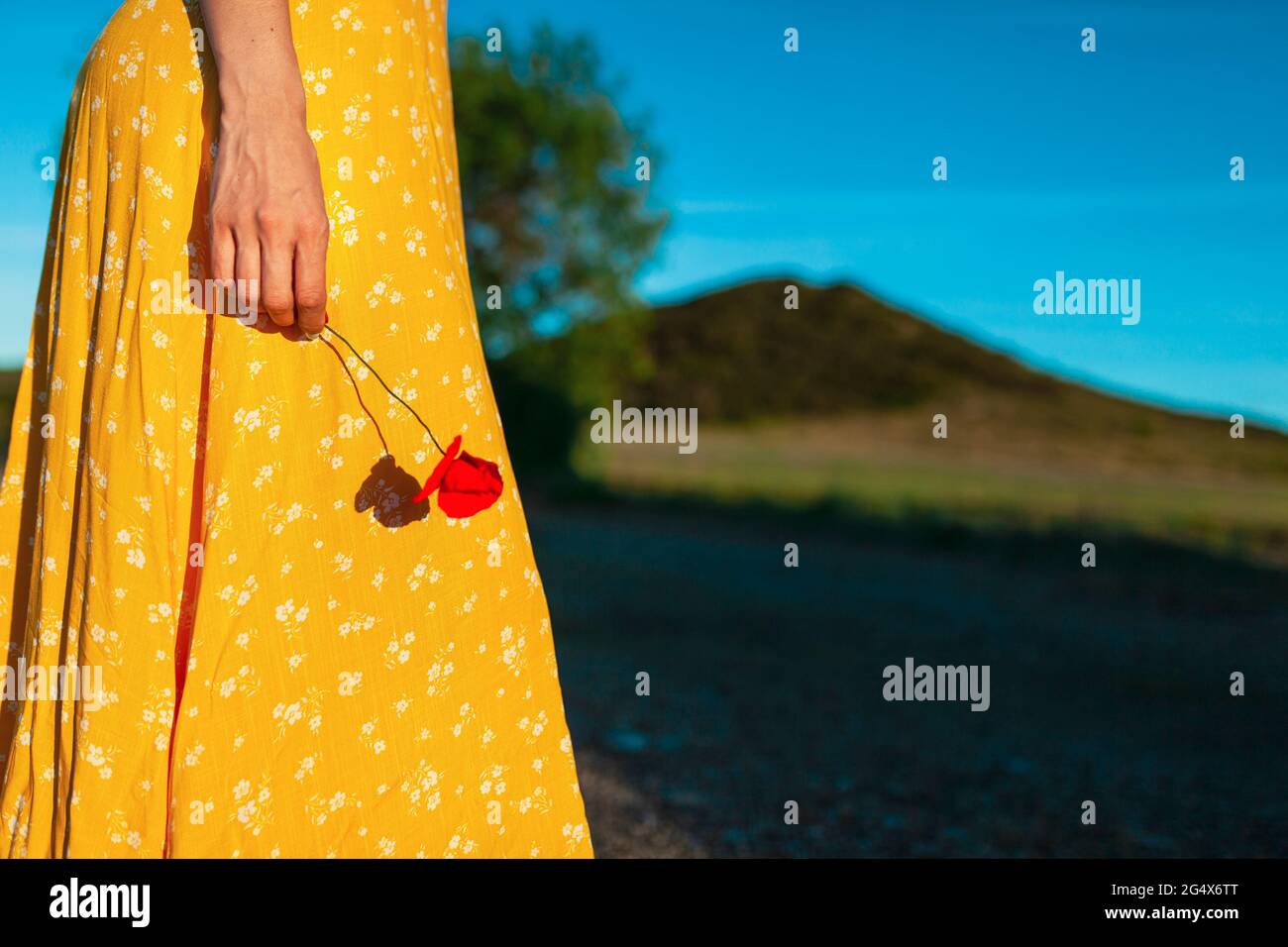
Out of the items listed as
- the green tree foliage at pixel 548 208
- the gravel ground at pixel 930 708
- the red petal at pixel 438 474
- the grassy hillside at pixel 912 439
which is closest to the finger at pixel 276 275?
the red petal at pixel 438 474

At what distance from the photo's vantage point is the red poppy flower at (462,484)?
1.39 m

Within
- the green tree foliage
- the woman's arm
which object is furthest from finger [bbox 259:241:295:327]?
the green tree foliage

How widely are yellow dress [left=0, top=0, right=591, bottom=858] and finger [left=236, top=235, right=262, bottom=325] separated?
0.18ft

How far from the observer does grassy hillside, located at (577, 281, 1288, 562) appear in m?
10.1

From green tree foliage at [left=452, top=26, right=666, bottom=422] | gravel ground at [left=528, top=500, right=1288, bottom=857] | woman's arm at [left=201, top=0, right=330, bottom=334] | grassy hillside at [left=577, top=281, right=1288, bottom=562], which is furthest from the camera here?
green tree foliage at [left=452, top=26, right=666, bottom=422]

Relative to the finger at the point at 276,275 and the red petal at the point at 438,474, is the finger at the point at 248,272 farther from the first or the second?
the red petal at the point at 438,474

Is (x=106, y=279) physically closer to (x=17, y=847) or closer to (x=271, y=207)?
(x=271, y=207)

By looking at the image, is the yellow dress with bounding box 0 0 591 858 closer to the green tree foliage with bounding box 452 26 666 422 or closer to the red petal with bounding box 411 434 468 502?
the red petal with bounding box 411 434 468 502

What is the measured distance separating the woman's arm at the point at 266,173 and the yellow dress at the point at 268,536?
66 millimetres

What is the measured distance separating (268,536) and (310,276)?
344mm

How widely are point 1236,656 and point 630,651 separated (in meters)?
3.16

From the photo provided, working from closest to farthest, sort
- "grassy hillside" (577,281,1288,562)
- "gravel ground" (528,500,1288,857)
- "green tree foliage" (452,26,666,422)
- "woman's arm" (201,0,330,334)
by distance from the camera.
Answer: "woman's arm" (201,0,330,334) → "gravel ground" (528,500,1288,857) → "grassy hillside" (577,281,1288,562) → "green tree foliage" (452,26,666,422)

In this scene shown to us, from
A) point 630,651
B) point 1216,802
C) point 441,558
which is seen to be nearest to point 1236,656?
point 1216,802

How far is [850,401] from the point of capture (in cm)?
1666
